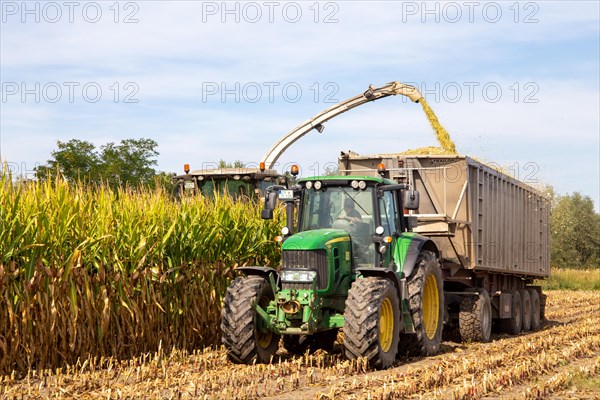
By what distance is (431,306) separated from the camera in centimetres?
1216

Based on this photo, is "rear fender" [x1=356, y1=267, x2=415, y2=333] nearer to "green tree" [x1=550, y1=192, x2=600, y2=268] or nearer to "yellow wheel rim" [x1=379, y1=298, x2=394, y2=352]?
"yellow wheel rim" [x1=379, y1=298, x2=394, y2=352]

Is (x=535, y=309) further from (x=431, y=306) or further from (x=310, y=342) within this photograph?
(x=310, y=342)

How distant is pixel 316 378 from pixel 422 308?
2.60 m

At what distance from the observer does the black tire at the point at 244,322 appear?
10.0m

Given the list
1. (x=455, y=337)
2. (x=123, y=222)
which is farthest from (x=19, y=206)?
(x=455, y=337)

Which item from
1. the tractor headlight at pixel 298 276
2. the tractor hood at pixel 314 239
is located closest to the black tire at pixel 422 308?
the tractor hood at pixel 314 239

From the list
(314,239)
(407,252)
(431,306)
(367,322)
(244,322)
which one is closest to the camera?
(367,322)

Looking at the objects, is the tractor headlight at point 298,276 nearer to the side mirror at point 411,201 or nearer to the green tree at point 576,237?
the side mirror at point 411,201

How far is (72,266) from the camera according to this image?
10211 mm

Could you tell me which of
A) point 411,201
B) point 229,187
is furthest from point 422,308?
point 229,187

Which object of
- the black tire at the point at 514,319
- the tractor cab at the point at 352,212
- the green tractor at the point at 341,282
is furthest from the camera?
the black tire at the point at 514,319

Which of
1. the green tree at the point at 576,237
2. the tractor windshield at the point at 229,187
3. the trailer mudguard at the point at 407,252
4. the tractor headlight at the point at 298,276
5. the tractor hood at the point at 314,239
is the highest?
the tractor windshield at the point at 229,187

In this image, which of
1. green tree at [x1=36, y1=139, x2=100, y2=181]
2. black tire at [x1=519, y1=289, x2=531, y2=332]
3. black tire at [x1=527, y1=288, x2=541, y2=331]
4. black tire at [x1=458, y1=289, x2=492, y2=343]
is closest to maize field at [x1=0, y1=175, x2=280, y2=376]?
black tire at [x1=458, y1=289, x2=492, y2=343]

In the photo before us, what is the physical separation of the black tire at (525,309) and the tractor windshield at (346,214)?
795cm
